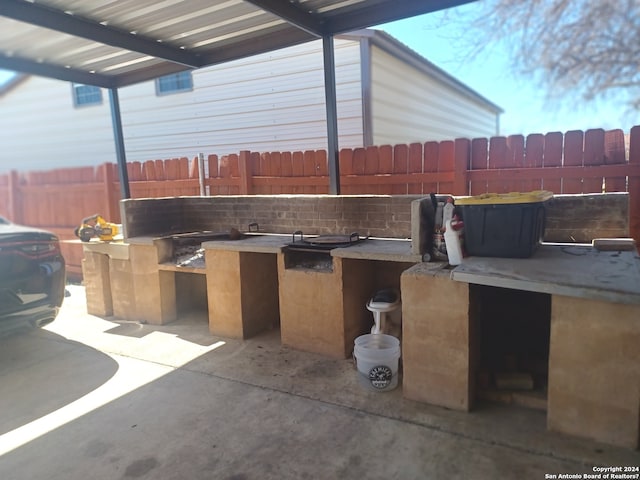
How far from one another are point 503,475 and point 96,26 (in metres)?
5.08

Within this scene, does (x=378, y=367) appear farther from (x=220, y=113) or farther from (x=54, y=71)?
(x=220, y=113)

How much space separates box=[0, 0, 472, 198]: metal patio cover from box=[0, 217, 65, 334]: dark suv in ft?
6.36

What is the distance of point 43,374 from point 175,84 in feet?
22.2

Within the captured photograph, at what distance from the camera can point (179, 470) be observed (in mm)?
2436

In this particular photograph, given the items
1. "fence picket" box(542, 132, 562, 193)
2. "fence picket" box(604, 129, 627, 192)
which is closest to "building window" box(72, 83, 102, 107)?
"fence picket" box(542, 132, 562, 193)

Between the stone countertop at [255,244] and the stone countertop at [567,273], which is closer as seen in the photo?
the stone countertop at [567,273]

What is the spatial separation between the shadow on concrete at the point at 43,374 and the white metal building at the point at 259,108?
4764 mm

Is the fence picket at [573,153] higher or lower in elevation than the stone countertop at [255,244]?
higher

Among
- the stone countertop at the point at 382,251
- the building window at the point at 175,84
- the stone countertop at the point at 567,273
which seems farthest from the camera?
the building window at the point at 175,84

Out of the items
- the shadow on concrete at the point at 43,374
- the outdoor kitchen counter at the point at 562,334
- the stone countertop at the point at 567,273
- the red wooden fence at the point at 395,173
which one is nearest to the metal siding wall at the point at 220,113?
the red wooden fence at the point at 395,173

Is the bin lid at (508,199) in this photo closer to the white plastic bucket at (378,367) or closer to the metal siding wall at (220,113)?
the white plastic bucket at (378,367)

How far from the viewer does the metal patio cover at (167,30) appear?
4035 mm

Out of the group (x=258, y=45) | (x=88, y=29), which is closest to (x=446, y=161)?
(x=258, y=45)

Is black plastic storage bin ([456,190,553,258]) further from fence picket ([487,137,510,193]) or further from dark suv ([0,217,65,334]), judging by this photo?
dark suv ([0,217,65,334])
